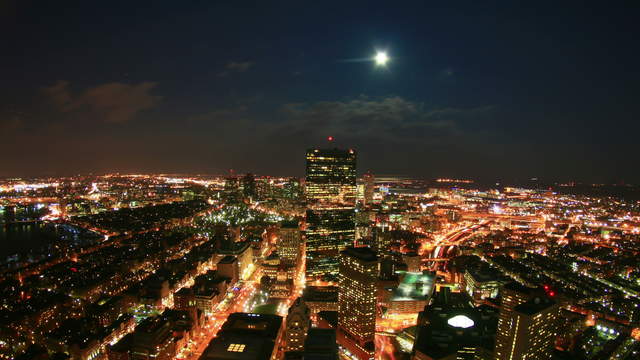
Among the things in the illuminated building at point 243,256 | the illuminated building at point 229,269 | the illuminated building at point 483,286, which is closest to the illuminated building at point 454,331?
the illuminated building at point 483,286

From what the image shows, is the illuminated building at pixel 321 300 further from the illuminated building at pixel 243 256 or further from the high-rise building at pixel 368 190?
the high-rise building at pixel 368 190

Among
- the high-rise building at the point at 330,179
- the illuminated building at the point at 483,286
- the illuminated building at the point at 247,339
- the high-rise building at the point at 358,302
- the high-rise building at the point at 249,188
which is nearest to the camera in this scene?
the illuminated building at the point at 247,339

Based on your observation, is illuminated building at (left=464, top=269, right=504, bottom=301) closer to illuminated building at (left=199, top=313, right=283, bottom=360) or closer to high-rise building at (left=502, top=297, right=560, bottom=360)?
high-rise building at (left=502, top=297, right=560, bottom=360)

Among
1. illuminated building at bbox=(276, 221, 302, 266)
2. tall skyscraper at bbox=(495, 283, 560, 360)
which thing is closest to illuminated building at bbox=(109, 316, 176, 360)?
illuminated building at bbox=(276, 221, 302, 266)

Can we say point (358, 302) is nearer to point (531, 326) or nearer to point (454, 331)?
point (454, 331)

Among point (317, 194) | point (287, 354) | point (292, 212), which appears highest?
point (317, 194)

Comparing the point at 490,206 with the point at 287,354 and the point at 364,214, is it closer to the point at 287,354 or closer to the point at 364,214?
the point at 364,214

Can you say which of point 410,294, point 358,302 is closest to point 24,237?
point 358,302

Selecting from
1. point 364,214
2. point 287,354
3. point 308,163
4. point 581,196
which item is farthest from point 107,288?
point 581,196
